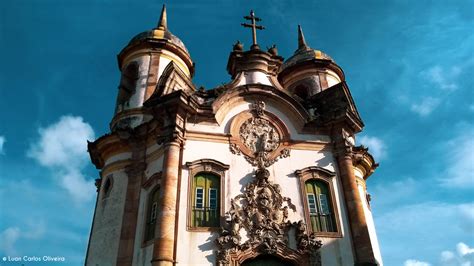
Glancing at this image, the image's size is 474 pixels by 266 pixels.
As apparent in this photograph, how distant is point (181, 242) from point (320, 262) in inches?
192

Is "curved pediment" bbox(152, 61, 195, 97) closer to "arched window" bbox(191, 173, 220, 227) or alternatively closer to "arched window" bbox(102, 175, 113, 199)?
"arched window" bbox(191, 173, 220, 227)

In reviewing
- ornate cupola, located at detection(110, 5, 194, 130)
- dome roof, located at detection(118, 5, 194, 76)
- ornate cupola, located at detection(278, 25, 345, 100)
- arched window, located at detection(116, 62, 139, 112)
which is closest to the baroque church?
ornate cupola, located at detection(110, 5, 194, 130)

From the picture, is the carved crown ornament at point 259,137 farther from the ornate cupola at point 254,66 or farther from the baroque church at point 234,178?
the ornate cupola at point 254,66

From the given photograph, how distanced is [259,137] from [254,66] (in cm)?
409

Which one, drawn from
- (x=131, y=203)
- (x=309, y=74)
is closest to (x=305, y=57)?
(x=309, y=74)

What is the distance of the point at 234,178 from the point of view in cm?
1502

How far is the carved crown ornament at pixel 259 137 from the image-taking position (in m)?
15.7

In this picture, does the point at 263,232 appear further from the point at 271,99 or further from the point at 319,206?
the point at 271,99

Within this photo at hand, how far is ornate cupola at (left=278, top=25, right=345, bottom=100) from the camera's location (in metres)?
24.3

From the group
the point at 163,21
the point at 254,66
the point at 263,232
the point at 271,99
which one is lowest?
the point at 263,232

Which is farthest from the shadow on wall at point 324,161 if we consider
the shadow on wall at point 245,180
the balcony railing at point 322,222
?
the shadow on wall at point 245,180

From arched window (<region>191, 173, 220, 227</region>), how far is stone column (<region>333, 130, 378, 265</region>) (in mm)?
5079

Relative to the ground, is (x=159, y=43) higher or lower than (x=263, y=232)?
higher

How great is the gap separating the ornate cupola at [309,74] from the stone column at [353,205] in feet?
26.3
